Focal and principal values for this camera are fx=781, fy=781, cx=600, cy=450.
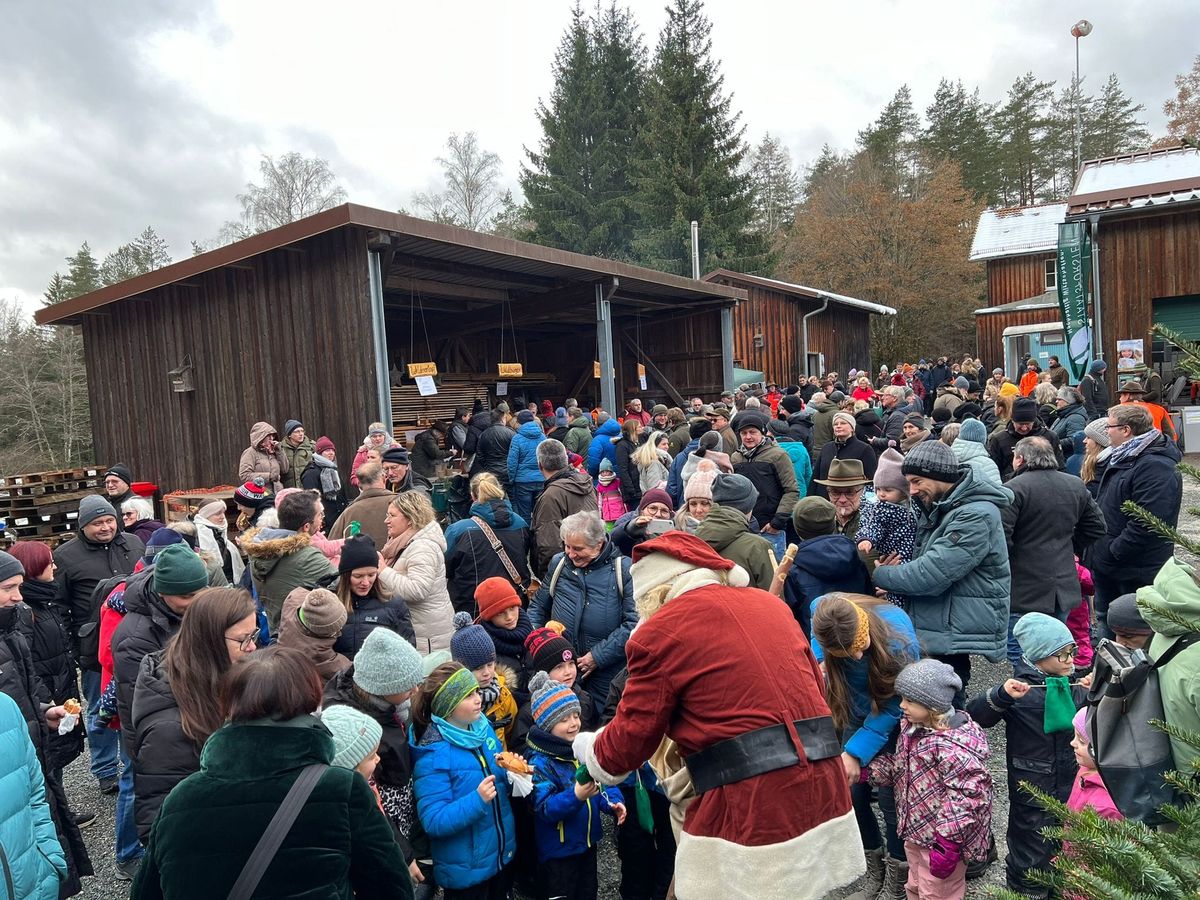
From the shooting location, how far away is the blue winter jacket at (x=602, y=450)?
29.8 feet

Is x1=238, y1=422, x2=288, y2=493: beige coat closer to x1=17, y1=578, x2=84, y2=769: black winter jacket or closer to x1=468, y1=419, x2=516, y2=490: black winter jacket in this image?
x1=468, y1=419, x2=516, y2=490: black winter jacket

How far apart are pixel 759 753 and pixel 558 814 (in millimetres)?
1379

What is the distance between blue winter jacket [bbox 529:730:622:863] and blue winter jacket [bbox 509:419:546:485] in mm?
5695

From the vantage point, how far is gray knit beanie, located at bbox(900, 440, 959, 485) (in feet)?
13.3

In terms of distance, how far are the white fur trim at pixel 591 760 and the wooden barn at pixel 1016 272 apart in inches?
1164

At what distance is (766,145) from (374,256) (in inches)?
1868

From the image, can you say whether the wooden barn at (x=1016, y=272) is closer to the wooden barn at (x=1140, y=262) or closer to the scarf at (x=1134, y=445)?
the wooden barn at (x=1140, y=262)

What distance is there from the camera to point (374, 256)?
31.8 ft

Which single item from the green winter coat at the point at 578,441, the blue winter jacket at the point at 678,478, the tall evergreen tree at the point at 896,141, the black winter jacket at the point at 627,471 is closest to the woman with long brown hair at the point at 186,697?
the blue winter jacket at the point at 678,478

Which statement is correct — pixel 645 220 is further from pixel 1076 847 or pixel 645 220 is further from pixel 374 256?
pixel 1076 847

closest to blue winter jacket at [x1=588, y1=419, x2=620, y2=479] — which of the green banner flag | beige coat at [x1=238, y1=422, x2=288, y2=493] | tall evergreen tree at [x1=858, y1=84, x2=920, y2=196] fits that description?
beige coat at [x1=238, y1=422, x2=288, y2=493]

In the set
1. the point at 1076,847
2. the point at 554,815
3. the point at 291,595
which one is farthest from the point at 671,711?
the point at 291,595

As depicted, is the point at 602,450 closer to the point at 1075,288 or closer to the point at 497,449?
the point at 497,449

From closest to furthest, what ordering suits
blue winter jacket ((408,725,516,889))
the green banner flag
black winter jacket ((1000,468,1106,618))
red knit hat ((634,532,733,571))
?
red knit hat ((634,532,733,571)) → blue winter jacket ((408,725,516,889)) → black winter jacket ((1000,468,1106,618)) → the green banner flag
